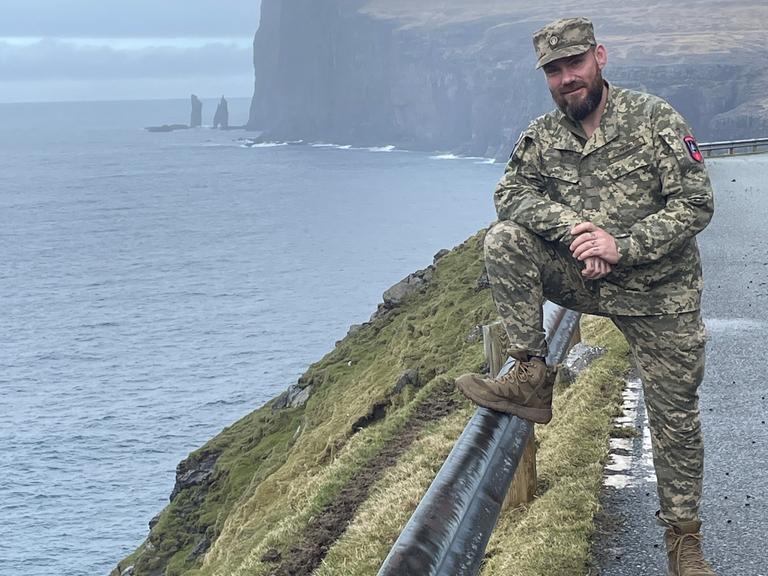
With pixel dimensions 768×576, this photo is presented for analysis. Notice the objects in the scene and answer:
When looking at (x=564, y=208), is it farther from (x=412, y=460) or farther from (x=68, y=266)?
(x=68, y=266)

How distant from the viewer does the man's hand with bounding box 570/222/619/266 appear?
167 inches

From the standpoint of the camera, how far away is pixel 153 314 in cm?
7975

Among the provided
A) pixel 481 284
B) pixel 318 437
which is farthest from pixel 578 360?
pixel 481 284

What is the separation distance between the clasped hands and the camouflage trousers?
0.80 ft

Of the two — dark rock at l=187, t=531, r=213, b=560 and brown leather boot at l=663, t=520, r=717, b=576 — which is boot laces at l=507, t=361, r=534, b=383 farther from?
dark rock at l=187, t=531, r=213, b=560

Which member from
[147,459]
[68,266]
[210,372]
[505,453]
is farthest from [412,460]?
[68,266]

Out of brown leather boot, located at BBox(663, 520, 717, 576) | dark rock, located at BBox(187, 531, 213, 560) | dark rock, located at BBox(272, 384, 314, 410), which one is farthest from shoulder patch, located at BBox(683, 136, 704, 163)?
dark rock, located at BBox(272, 384, 314, 410)

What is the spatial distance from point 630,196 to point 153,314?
77.5 metres

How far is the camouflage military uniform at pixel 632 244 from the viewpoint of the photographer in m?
4.29

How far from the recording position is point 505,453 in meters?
4.57

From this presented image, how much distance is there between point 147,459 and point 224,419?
17.0 ft

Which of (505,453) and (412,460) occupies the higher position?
(505,453)

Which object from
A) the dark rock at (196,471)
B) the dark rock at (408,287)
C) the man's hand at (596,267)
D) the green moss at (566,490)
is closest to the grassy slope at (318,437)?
the dark rock at (196,471)

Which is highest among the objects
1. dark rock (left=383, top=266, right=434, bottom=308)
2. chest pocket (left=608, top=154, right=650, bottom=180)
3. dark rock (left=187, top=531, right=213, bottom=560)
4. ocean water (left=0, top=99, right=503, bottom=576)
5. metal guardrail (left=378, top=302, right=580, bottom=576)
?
chest pocket (left=608, top=154, right=650, bottom=180)
